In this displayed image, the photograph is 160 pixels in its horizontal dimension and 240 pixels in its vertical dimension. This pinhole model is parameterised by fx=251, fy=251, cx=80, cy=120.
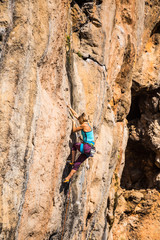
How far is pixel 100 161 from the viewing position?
315 inches

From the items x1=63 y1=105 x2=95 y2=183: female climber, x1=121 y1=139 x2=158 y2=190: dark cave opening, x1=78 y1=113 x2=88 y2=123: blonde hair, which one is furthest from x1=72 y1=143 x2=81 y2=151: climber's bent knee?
x1=121 y1=139 x2=158 y2=190: dark cave opening

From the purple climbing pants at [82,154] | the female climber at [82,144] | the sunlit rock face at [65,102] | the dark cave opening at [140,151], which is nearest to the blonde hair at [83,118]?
the female climber at [82,144]

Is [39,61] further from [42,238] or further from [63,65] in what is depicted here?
[42,238]

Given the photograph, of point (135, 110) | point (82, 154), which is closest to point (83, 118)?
point (82, 154)

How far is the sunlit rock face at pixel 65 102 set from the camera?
4527 mm

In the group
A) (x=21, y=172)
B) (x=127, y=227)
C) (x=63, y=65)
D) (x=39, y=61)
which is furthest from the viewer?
(x=127, y=227)

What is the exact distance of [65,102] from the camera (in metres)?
6.07

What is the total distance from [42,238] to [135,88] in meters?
8.18

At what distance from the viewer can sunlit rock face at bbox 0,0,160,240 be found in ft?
14.9

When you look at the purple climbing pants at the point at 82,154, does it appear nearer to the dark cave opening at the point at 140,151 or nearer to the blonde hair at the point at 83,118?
the blonde hair at the point at 83,118

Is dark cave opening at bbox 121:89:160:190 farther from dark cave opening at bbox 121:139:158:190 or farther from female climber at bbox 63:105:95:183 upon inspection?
female climber at bbox 63:105:95:183

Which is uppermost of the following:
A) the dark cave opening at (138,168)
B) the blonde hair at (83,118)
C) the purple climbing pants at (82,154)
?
the blonde hair at (83,118)

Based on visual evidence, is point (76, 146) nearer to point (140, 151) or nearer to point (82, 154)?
point (82, 154)

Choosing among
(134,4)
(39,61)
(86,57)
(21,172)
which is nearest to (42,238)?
(21,172)
